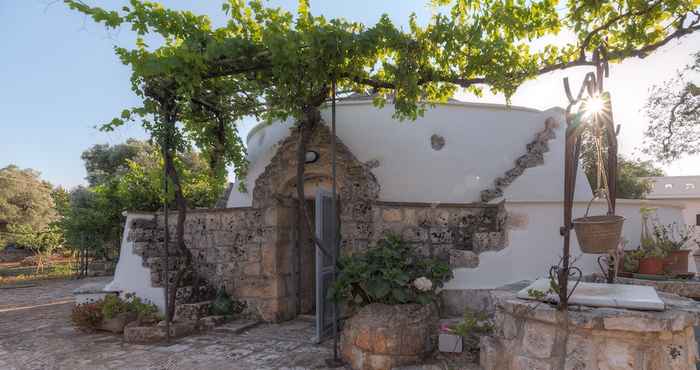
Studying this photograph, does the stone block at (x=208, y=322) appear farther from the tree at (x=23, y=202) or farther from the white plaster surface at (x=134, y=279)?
the tree at (x=23, y=202)

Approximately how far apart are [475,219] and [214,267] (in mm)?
4057

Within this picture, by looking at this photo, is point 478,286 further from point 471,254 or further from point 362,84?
point 362,84

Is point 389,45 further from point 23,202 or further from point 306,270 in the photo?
point 23,202

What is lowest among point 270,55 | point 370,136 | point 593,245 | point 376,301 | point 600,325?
point 376,301

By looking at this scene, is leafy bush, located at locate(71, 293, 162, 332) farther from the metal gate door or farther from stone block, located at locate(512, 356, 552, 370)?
stone block, located at locate(512, 356, 552, 370)

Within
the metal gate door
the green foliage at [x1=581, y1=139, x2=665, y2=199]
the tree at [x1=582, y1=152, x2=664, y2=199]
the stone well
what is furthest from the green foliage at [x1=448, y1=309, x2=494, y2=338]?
the tree at [x1=582, y1=152, x2=664, y2=199]

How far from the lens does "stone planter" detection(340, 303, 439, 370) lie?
12.5 feet

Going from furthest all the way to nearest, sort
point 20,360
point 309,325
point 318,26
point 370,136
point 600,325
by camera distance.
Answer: point 370,136
point 309,325
point 20,360
point 318,26
point 600,325

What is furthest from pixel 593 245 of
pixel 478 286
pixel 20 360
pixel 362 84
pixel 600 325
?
pixel 20 360

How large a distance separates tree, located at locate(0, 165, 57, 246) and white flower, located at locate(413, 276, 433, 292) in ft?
76.4

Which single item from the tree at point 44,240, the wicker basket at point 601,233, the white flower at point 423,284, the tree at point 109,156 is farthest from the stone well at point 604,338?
the tree at point 109,156

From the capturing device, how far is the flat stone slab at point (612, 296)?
89.9 inches

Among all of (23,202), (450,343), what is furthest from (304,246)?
(23,202)

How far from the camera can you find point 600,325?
88.9 inches
